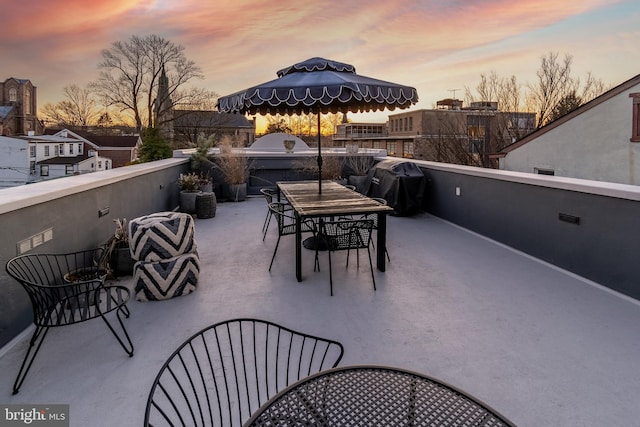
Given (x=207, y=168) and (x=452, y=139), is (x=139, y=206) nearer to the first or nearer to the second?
(x=207, y=168)

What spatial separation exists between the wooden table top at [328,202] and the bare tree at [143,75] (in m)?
26.9

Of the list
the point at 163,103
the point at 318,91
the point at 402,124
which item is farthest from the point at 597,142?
the point at 402,124

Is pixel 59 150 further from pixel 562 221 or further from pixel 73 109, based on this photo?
pixel 562 221

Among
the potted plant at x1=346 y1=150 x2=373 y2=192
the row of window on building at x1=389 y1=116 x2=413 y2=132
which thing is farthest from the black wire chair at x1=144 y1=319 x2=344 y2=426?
the row of window on building at x1=389 y1=116 x2=413 y2=132

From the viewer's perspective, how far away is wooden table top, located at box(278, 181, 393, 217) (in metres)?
3.69

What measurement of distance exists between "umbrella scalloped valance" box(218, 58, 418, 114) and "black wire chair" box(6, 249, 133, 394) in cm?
216

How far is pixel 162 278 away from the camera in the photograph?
3.29 m

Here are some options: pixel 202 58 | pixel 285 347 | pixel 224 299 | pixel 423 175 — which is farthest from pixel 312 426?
pixel 202 58

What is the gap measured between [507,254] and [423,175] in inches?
94.5

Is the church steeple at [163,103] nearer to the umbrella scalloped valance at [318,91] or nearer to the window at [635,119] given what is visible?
the umbrella scalloped valance at [318,91]

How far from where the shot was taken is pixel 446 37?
11.3 metres

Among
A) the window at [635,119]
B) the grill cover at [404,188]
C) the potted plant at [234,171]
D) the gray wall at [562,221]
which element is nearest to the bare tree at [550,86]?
the window at [635,119]
